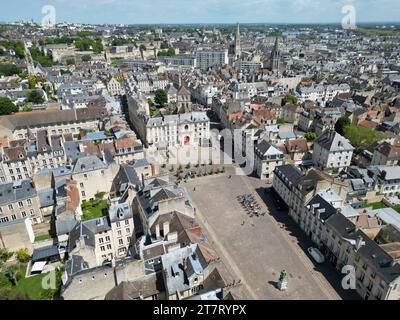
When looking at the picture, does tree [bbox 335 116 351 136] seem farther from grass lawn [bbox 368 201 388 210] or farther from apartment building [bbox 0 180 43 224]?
apartment building [bbox 0 180 43 224]

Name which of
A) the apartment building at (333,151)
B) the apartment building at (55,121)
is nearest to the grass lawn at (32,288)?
the apartment building at (55,121)

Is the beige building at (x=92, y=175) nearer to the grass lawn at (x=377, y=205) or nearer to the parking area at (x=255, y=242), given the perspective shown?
the parking area at (x=255, y=242)

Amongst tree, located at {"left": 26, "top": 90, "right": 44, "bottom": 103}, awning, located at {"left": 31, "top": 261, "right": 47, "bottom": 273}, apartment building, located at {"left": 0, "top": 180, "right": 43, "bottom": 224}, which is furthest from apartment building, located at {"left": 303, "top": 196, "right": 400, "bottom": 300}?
tree, located at {"left": 26, "top": 90, "right": 44, "bottom": 103}

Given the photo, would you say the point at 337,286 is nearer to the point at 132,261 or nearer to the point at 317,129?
the point at 132,261

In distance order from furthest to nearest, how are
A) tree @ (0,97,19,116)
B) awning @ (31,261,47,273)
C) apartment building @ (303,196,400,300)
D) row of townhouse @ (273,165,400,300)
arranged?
tree @ (0,97,19,116)
awning @ (31,261,47,273)
row of townhouse @ (273,165,400,300)
apartment building @ (303,196,400,300)
